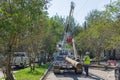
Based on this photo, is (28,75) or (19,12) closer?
(19,12)

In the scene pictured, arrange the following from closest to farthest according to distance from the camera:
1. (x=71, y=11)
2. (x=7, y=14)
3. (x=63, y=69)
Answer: (x=7, y=14) < (x=63, y=69) < (x=71, y=11)

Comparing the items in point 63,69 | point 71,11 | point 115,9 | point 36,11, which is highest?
point 71,11

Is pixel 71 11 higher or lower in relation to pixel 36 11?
higher

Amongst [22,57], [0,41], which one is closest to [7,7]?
[0,41]

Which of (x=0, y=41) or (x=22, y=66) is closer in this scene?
(x=0, y=41)

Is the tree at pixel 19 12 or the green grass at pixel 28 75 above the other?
the tree at pixel 19 12

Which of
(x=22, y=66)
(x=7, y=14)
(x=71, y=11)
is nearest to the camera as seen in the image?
(x=7, y=14)

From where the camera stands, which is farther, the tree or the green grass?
the green grass

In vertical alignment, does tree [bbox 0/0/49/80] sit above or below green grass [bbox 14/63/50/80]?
above

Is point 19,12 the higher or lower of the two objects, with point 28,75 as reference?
higher

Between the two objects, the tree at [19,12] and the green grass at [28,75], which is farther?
the green grass at [28,75]

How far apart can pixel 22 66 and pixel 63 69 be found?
37.9ft

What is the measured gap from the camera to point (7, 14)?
1005 centimetres

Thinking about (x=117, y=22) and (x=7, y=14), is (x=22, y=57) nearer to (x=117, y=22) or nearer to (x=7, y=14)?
(x=117, y=22)
